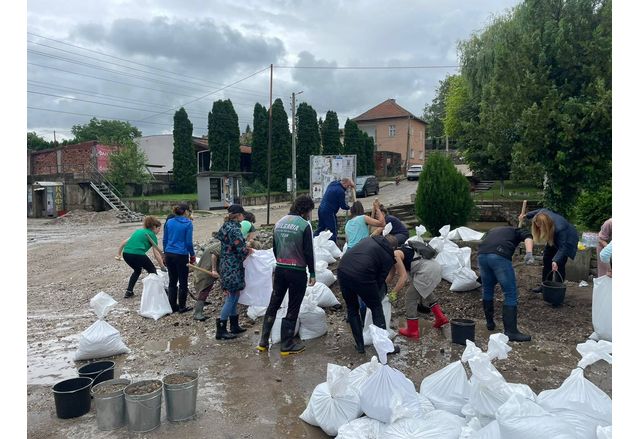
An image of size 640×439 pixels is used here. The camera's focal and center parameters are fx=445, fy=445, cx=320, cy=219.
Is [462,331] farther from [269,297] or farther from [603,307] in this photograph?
[269,297]

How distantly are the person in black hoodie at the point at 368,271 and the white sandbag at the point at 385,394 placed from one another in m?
1.09

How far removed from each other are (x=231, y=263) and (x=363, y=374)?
7.23ft

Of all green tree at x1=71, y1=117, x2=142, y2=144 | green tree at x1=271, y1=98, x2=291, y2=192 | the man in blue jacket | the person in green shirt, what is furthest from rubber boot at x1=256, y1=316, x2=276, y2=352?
green tree at x1=71, y1=117, x2=142, y2=144

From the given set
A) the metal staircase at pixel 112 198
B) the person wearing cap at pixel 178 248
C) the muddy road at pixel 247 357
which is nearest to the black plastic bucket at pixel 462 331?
the muddy road at pixel 247 357

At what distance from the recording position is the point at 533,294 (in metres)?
5.96

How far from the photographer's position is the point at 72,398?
3266 millimetres

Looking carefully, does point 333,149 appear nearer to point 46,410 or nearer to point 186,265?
point 186,265

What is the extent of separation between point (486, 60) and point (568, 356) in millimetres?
17308

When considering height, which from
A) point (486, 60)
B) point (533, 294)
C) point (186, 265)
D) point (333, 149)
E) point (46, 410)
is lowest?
point (46, 410)

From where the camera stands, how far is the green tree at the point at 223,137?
92.3ft

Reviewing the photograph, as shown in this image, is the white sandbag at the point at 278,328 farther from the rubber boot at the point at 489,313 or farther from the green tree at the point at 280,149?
the green tree at the point at 280,149

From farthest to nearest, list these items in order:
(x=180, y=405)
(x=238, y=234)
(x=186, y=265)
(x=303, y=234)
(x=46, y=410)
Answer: (x=186, y=265), (x=238, y=234), (x=303, y=234), (x=46, y=410), (x=180, y=405)

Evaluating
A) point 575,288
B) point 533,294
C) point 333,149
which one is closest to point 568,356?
point 533,294

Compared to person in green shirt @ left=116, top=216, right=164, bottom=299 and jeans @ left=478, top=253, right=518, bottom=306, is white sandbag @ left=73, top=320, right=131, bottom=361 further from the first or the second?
jeans @ left=478, top=253, right=518, bottom=306
